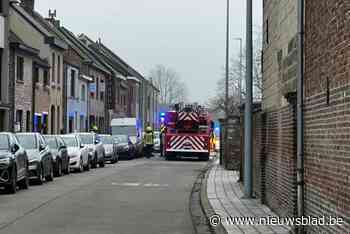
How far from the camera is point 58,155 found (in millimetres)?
27438

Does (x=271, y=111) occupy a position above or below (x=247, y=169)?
above

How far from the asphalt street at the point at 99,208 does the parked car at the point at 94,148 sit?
373 inches

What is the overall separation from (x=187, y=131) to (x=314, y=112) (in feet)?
112

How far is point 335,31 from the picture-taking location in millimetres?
8242

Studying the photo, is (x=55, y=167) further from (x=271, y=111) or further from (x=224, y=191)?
(x=271, y=111)

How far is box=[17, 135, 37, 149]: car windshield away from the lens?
2336 centimetres

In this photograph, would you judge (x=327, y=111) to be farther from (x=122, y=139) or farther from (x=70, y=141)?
(x=122, y=139)

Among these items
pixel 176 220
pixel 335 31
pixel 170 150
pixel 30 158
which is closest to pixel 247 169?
pixel 176 220

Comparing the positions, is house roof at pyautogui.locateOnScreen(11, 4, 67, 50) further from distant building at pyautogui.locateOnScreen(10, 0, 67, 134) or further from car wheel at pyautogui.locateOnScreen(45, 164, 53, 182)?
car wheel at pyautogui.locateOnScreen(45, 164, 53, 182)

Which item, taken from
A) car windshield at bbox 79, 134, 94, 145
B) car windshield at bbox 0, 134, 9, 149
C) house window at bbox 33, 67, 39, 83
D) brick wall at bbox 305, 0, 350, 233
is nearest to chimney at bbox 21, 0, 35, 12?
house window at bbox 33, 67, 39, 83

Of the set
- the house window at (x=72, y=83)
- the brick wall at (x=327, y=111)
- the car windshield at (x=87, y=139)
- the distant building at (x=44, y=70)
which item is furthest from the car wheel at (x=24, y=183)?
the house window at (x=72, y=83)

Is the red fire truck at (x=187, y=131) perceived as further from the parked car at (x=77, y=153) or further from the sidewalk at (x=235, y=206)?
the sidewalk at (x=235, y=206)

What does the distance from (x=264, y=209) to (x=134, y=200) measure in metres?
4.11

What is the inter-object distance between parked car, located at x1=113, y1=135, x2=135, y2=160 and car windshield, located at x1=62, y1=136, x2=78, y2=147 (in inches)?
521
